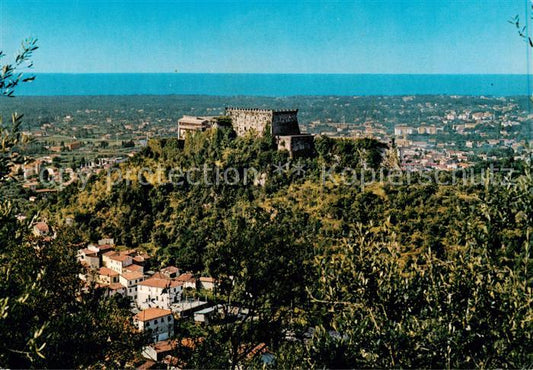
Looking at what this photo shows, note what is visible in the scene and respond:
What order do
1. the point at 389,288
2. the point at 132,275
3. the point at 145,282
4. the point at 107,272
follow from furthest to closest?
the point at 107,272, the point at 132,275, the point at 145,282, the point at 389,288

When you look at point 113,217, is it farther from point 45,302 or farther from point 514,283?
point 514,283

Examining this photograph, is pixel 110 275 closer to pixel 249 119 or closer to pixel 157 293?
pixel 157 293

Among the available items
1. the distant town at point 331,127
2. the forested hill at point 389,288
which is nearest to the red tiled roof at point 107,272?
the distant town at point 331,127

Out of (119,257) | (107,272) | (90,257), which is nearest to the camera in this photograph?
(107,272)

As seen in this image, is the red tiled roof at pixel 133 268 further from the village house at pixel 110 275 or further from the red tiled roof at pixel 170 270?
the red tiled roof at pixel 170 270

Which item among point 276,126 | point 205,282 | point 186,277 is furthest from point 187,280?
point 276,126

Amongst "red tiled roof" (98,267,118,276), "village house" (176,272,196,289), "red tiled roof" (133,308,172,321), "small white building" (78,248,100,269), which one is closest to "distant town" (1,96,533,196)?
"small white building" (78,248,100,269)
